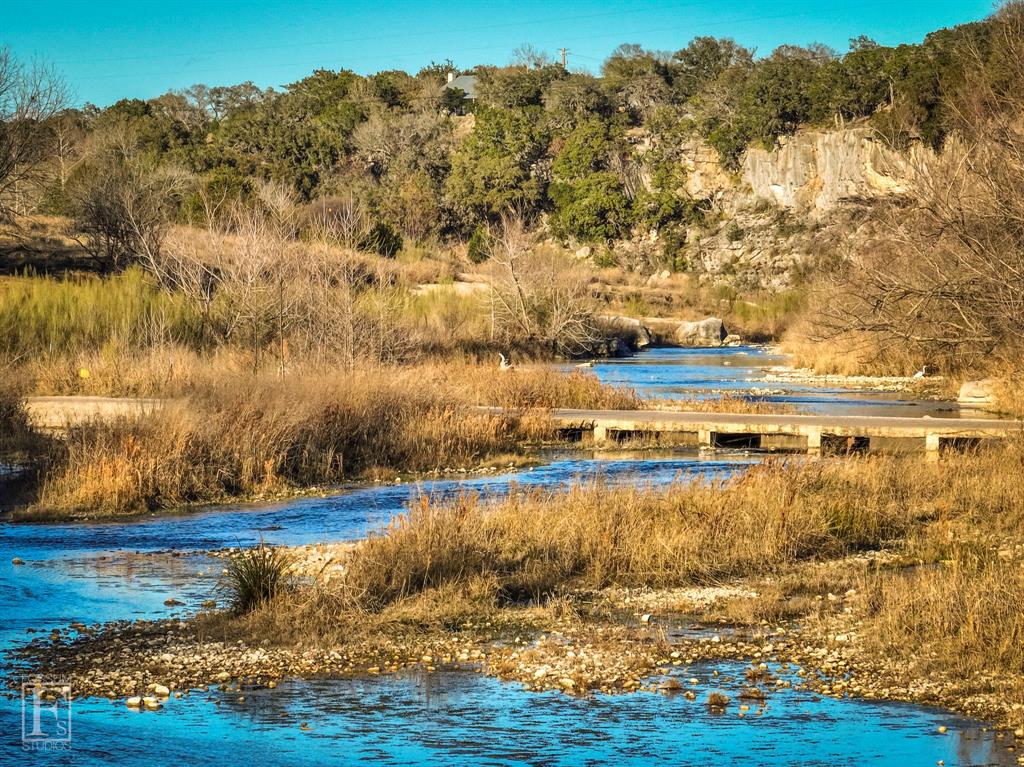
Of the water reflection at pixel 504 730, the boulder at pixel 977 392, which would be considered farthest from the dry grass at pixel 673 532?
the boulder at pixel 977 392

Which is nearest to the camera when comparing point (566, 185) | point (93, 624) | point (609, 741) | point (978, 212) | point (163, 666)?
point (609, 741)

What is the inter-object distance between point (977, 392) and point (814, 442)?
25.8 ft

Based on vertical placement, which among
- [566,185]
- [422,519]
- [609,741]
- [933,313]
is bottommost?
[609,741]

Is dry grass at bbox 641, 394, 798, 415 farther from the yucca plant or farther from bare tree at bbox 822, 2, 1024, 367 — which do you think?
the yucca plant

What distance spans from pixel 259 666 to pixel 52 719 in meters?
1.64

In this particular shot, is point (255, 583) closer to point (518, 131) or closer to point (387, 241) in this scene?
point (387, 241)

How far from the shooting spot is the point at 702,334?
2388 inches

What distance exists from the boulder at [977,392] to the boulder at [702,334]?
31653mm

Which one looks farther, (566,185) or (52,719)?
(566,185)

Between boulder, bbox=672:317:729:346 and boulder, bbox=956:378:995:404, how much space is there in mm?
31653

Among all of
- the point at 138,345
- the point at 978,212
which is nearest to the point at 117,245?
the point at 138,345

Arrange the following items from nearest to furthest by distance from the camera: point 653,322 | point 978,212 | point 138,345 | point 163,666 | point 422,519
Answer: point 163,666
point 422,519
point 978,212
point 138,345
point 653,322

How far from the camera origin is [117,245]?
42625mm

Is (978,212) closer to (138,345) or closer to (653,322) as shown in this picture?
(138,345)
